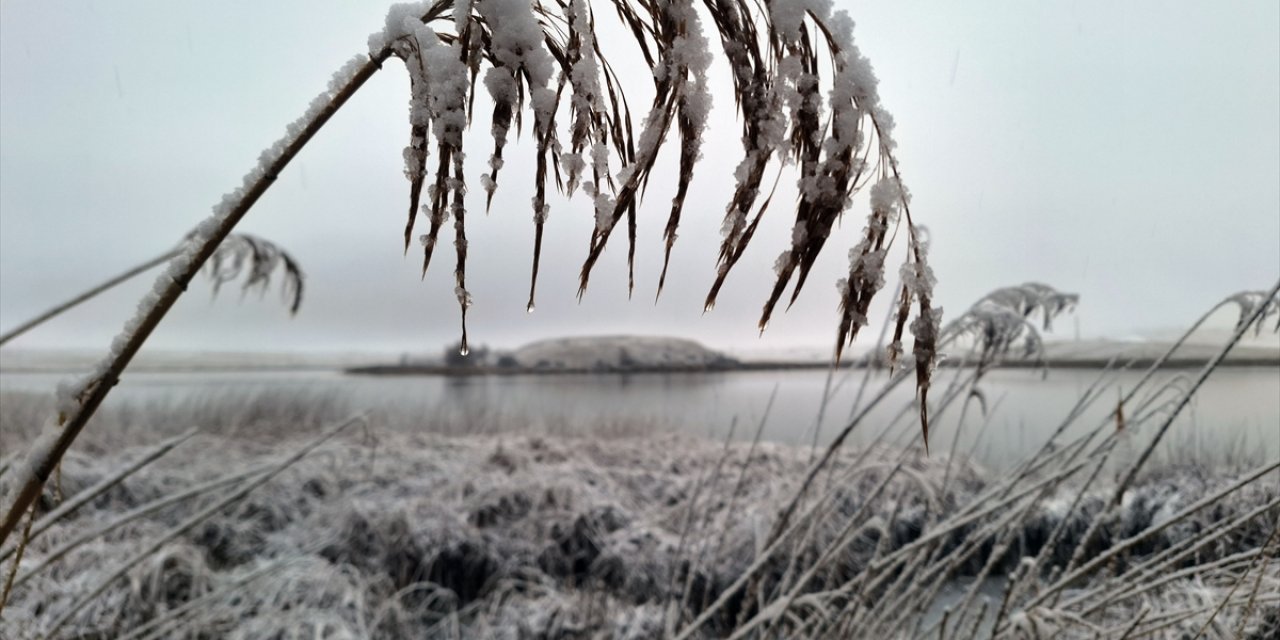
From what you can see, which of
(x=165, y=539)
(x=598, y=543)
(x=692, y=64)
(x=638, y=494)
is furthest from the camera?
(x=638, y=494)

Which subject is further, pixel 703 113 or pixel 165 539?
pixel 165 539

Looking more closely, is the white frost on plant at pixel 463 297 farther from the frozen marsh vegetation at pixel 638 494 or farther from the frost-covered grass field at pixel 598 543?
the frost-covered grass field at pixel 598 543

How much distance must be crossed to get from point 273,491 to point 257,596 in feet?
6.10

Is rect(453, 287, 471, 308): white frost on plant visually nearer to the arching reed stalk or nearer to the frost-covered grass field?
the arching reed stalk

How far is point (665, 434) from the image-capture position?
7.88m

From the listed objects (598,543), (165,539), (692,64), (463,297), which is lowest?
(598,543)

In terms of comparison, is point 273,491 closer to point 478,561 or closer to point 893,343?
point 478,561

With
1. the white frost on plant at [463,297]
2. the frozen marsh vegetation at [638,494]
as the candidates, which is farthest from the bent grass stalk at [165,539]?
the white frost on plant at [463,297]

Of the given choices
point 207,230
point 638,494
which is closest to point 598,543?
Result: point 638,494

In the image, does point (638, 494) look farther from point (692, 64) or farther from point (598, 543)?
point (692, 64)

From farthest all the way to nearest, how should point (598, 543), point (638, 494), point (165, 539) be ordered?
point (638, 494) < point (598, 543) < point (165, 539)

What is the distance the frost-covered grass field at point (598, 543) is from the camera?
163 cm

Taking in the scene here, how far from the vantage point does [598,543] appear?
4637 mm

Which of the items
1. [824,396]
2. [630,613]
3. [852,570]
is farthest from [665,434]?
[824,396]
